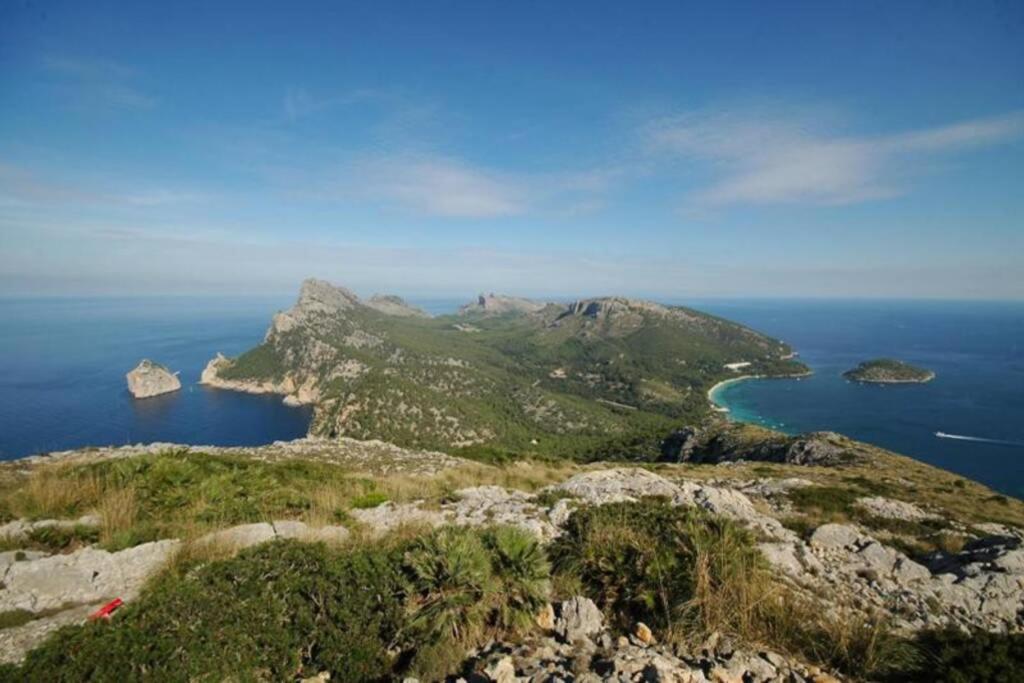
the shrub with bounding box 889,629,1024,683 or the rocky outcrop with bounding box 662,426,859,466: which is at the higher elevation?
the shrub with bounding box 889,629,1024,683

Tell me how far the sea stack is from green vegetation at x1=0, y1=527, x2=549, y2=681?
204 m

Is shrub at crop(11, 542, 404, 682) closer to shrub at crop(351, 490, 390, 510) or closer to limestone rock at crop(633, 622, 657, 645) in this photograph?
limestone rock at crop(633, 622, 657, 645)

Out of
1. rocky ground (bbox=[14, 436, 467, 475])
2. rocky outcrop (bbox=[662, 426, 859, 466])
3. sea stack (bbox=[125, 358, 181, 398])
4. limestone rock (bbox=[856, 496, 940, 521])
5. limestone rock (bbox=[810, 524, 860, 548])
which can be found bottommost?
sea stack (bbox=[125, 358, 181, 398])

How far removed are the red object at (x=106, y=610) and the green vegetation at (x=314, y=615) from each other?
354 millimetres

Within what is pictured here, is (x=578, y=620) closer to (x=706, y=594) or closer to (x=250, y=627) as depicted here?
(x=706, y=594)

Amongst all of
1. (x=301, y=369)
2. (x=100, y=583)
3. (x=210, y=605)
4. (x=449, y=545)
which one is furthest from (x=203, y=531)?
(x=301, y=369)

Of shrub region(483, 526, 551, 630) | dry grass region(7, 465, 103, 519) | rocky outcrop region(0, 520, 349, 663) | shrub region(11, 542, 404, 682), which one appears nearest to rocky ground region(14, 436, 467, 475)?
dry grass region(7, 465, 103, 519)

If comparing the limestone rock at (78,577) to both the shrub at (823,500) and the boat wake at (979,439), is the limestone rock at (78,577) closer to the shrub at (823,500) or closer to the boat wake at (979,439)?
the shrub at (823,500)

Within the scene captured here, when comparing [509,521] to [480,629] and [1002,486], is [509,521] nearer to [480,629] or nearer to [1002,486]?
[480,629]

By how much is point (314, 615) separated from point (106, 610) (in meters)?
2.61

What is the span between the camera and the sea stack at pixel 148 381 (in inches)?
6353

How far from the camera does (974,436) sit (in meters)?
130

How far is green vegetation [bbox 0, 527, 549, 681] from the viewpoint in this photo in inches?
166

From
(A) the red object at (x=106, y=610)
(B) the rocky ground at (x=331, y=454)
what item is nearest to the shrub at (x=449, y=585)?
(A) the red object at (x=106, y=610)
